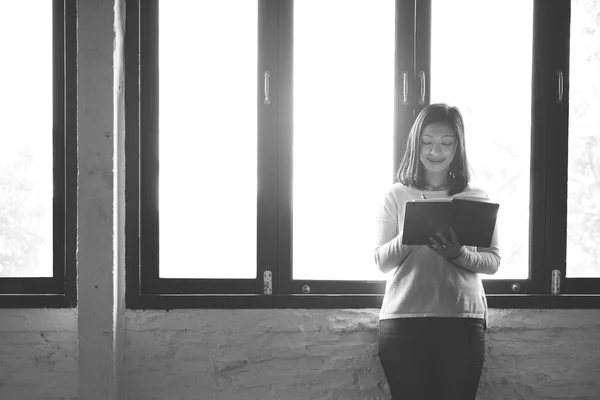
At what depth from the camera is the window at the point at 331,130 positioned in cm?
251

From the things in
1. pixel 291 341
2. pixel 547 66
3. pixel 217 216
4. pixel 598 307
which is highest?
pixel 547 66

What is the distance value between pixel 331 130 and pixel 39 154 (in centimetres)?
137

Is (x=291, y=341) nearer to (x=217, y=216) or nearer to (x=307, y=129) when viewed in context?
(x=217, y=216)

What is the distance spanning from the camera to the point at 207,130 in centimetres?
252

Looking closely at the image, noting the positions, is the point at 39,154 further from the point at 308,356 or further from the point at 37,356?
the point at 308,356

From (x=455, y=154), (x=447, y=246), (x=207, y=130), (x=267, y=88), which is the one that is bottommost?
(x=447, y=246)

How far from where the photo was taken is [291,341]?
2.47 meters

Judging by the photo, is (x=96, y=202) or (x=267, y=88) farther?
(x=267, y=88)

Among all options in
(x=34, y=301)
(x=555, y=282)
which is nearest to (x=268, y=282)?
(x=34, y=301)

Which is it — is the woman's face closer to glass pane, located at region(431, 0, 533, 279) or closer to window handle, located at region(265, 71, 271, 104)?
glass pane, located at region(431, 0, 533, 279)

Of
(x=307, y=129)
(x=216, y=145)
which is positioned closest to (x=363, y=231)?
(x=307, y=129)

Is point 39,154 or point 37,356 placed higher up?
point 39,154

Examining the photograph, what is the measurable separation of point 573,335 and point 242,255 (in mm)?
1575

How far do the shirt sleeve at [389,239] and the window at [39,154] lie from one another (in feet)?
4.66
